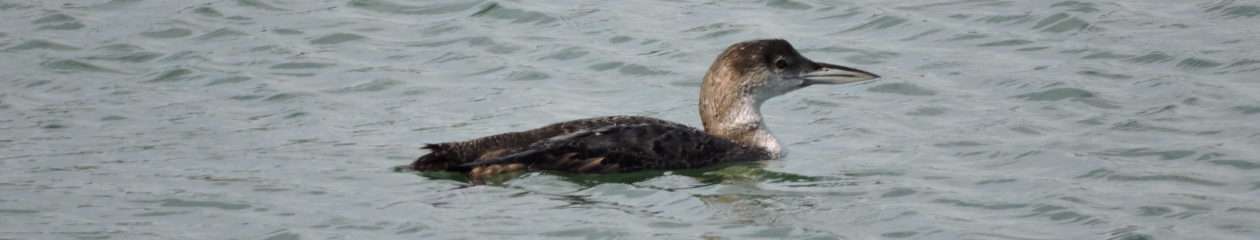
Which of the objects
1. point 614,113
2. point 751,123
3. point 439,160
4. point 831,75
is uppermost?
point 831,75

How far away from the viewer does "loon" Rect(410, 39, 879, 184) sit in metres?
10.6

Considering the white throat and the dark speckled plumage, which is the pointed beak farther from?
the dark speckled plumage

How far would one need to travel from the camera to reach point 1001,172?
1064 centimetres

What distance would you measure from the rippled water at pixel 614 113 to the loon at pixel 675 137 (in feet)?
0.40

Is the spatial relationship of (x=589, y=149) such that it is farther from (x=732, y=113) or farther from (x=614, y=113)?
(x=614, y=113)

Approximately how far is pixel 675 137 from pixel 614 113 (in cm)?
191

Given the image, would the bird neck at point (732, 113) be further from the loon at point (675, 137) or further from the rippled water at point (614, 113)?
the rippled water at point (614, 113)

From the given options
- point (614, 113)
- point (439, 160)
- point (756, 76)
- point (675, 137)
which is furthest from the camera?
point (614, 113)

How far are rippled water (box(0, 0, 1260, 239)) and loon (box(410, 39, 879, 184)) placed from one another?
0.40 ft

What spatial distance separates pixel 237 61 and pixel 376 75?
3.83 ft

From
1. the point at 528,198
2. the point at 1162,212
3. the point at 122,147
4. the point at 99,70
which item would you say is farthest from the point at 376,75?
the point at 1162,212

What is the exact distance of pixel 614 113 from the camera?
1288 cm

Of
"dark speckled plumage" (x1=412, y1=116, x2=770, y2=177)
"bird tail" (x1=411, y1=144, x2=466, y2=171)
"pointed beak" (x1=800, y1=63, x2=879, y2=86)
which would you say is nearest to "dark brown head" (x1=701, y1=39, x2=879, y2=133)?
"pointed beak" (x1=800, y1=63, x2=879, y2=86)

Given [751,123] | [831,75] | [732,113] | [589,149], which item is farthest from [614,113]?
A: [589,149]
